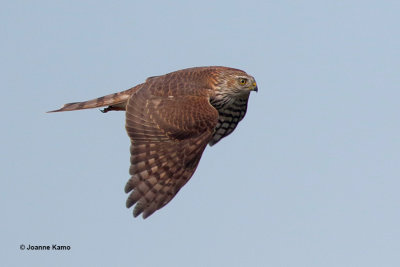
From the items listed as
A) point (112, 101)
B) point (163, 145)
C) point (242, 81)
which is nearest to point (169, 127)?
point (163, 145)

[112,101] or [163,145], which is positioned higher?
[112,101]

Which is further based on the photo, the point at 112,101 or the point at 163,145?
the point at 112,101

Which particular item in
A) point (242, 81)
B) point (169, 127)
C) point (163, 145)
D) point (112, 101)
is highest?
point (242, 81)

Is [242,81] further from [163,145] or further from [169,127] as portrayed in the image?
[163,145]

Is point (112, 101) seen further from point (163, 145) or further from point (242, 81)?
point (242, 81)

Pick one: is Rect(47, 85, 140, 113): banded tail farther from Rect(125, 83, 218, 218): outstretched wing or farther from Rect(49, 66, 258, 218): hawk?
Rect(125, 83, 218, 218): outstretched wing

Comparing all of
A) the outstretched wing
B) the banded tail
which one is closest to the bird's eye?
the outstretched wing

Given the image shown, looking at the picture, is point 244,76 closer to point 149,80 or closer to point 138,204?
point 149,80

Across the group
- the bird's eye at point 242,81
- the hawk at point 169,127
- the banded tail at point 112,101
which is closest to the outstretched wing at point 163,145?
the hawk at point 169,127
